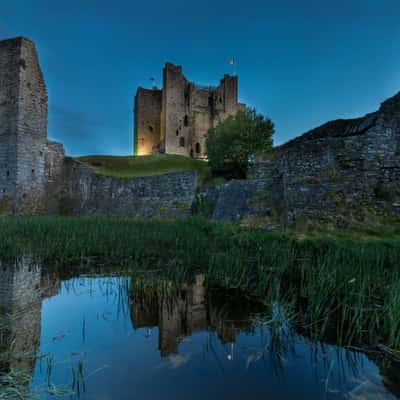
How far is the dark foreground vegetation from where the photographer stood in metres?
3.19

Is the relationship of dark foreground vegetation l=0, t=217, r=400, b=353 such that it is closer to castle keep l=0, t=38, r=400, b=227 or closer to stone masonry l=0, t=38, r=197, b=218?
castle keep l=0, t=38, r=400, b=227

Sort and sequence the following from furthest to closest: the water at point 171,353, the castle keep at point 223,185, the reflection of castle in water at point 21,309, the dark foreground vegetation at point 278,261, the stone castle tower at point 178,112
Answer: the stone castle tower at point 178,112 → the castle keep at point 223,185 → the dark foreground vegetation at point 278,261 → the reflection of castle in water at point 21,309 → the water at point 171,353

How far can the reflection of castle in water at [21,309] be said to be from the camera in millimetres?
2298

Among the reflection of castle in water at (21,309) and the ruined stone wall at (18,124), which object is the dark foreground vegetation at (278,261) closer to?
the reflection of castle in water at (21,309)

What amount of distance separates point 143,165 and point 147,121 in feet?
74.4

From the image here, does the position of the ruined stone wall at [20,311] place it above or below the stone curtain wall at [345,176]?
below

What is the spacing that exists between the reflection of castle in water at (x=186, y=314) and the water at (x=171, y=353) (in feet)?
0.04

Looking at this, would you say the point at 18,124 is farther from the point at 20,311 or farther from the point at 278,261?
the point at 278,261

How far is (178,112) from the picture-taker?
40.1 metres

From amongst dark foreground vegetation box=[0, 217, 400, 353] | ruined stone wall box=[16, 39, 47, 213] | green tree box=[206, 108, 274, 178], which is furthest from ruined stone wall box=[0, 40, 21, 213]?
green tree box=[206, 108, 274, 178]

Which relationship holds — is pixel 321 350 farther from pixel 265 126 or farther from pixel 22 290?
→ pixel 265 126

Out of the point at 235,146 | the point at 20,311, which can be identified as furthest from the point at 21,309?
the point at 235,146

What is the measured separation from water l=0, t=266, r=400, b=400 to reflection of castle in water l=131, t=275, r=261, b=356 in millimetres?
12

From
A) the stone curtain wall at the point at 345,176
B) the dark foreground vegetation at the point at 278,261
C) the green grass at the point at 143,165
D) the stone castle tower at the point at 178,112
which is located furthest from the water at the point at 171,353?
the stone castle tower at the point at 178,112
